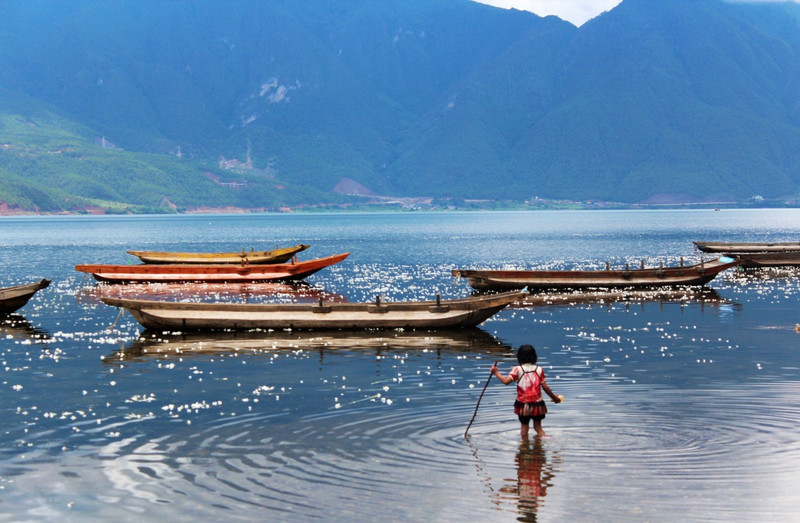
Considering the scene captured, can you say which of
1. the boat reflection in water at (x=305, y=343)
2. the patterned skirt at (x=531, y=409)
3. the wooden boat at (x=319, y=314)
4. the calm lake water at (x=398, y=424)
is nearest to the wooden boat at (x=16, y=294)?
the calm lake water at (x=398, y=424)

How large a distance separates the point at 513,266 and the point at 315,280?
24.6 metres

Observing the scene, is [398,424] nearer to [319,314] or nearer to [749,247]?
[319,314]

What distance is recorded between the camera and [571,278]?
64.7 meters

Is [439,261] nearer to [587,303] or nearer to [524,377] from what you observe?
[587,303]

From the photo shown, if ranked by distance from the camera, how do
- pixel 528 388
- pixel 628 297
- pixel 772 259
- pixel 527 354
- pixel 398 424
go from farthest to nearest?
pixel 772 259 < pixel 628 297 < pixel 398 424 < pixel 528 388 < pixel 527 354

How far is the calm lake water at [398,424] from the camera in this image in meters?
18.8

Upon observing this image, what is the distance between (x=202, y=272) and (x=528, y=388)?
54.4 metres

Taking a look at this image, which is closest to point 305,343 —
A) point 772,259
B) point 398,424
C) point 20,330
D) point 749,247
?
point 20,330

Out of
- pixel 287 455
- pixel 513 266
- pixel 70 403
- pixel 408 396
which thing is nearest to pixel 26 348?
pixel 70 403

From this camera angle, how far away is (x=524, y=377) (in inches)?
858

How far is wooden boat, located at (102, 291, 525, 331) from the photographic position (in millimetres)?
41844

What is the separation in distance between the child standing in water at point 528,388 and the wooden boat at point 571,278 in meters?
40.9

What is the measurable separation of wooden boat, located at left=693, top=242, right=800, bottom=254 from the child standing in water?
7144cm

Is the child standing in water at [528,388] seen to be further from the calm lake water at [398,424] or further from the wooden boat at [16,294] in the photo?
the wooden boat at [16,294]
